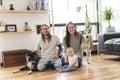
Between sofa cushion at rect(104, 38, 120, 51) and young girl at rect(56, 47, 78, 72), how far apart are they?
1.12 metres

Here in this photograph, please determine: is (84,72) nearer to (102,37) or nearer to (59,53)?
(59,53)

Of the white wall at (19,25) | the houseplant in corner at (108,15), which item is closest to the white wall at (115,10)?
the houseplant in corner at (108,15)

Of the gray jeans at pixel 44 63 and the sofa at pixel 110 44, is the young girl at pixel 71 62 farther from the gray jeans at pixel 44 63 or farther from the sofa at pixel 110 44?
the sofa at pixel 110 44

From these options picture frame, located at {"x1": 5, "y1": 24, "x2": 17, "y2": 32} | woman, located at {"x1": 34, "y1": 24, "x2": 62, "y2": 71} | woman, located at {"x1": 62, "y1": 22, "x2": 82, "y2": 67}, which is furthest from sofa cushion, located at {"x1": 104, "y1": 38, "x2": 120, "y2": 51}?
picture frame, located at {"x1": 5, "y1": 24, "x2": 17, "y2": 32}

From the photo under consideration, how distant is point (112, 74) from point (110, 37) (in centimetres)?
177

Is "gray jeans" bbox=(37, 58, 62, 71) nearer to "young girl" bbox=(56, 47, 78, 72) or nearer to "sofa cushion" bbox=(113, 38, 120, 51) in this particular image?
"young girl" bbox=(56, 47, 78, 72)

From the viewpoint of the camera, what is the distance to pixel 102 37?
193 inches

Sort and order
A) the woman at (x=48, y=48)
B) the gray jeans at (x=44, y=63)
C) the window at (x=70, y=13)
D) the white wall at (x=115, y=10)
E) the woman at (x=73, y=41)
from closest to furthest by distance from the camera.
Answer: the gray jeans at (x=44, y=63) < the woman at (x=48, y=48) < the woman at (x=73, y=41) < the window at (x=70, y=13) < the white wall at (x=115, y=10)

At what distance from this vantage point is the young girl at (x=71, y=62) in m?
3.75

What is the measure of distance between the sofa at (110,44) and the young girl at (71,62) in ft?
3.71

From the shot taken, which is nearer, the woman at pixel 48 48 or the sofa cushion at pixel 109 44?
the woman at pixel 48 48

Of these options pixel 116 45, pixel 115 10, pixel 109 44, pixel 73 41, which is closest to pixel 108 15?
pixel 115 10

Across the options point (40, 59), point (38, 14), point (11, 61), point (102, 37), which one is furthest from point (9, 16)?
point (102, 37)

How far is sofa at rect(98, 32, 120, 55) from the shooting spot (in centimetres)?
450
